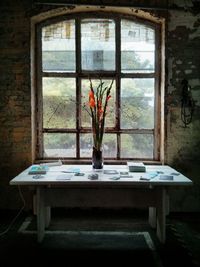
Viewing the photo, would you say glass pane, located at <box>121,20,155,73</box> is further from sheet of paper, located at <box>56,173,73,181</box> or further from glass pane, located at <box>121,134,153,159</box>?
sheet of paper, located at <box>56,173,73,181</box>

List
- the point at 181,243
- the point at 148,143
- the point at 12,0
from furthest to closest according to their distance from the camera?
the point at 148,143
the point at 12,0
the point at 181,243

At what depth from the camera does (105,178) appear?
371 cm

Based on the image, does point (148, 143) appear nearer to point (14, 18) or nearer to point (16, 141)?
point (16, 141)

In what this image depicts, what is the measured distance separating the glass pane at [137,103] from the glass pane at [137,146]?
5.9 inches

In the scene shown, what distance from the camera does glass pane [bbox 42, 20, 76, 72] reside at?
194 inches

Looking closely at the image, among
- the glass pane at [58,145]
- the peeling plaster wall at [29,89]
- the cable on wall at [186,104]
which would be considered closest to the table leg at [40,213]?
the peeling plaster wall at [29,89]

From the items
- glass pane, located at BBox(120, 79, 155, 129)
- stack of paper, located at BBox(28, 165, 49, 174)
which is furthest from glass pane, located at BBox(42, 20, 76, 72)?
stack of paper, located at BBox(28, 165, 49, 174)

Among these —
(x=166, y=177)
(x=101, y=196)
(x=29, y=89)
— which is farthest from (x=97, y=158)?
(x=29, y=89)

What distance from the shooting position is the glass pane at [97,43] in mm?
4918

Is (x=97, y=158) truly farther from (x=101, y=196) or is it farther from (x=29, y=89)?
(x=29, y=89)

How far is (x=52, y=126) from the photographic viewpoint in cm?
502

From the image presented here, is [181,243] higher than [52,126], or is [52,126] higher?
[52,126]

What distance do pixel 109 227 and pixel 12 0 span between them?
336 cm

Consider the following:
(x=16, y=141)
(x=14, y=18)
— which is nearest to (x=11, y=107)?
(x=16, y=141)
